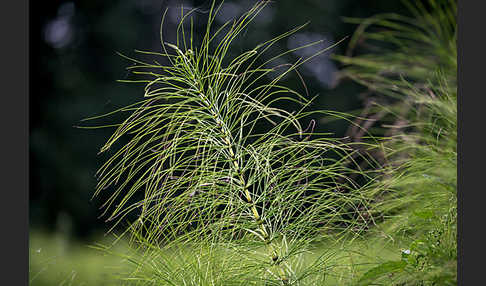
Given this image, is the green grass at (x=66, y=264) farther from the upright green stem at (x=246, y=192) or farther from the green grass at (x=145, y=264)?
the upright green stem at (x=246, y=192)

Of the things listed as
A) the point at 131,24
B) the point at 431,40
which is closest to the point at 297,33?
the point at 431,40

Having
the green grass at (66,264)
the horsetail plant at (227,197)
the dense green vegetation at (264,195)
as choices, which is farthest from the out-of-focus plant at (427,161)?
the green grass at (66,264)

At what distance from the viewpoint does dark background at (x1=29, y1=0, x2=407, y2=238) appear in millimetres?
1973

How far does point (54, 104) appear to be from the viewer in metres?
2.87

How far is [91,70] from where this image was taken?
8.25ft

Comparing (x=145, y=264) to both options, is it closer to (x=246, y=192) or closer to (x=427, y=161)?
(x=246, y=192)

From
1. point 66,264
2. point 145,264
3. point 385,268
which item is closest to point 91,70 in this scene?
point 66,264

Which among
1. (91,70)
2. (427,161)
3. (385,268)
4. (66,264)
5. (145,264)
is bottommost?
(66,264)

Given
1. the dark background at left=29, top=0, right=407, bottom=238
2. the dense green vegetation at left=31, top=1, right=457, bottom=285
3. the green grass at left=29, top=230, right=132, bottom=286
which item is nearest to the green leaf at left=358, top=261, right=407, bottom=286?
the dense green vegetation at left=31, top=1, right=457, bottom=285

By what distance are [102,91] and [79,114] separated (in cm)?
18

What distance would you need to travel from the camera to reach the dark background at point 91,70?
1.97 meters
